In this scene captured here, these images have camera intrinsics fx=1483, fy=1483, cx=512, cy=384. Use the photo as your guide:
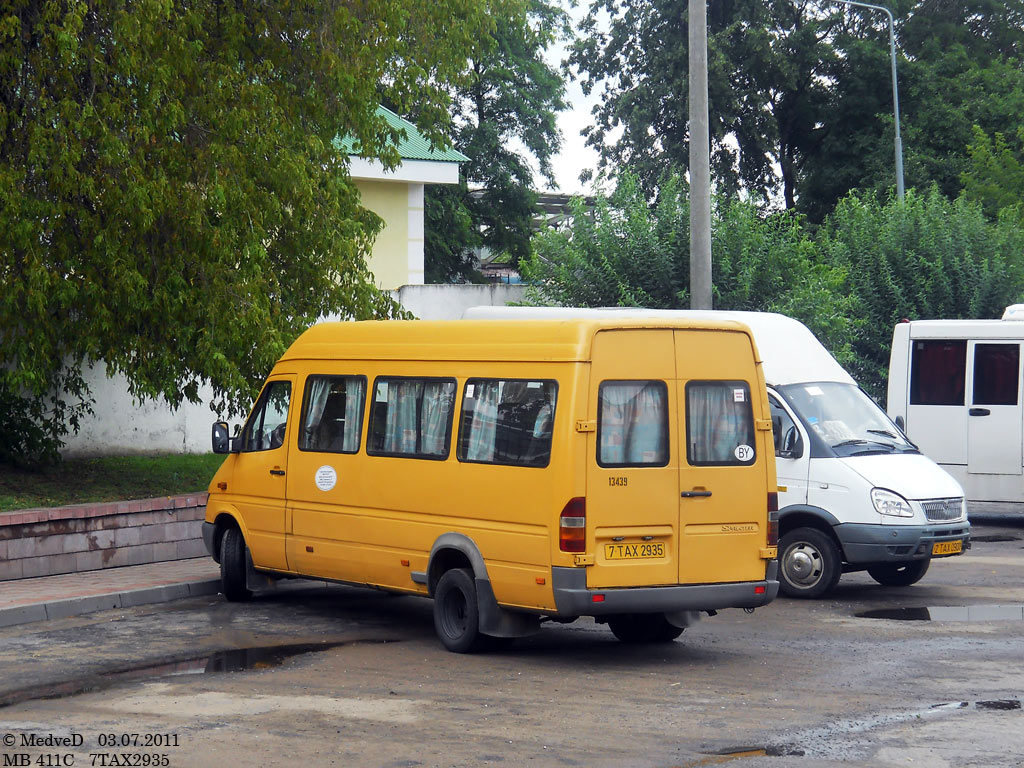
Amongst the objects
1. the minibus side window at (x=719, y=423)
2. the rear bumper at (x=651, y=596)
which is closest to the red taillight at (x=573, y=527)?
the rear bumper at (x=651, y=596)

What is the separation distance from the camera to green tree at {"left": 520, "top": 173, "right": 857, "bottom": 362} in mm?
20828

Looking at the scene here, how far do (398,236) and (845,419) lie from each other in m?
17.8

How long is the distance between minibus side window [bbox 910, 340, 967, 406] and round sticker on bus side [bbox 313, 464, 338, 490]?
9919 millimetres

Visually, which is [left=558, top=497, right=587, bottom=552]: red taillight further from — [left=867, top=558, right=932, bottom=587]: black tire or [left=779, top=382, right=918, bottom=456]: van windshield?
[left=867, top=558, right=932, bottom=587]: black tire

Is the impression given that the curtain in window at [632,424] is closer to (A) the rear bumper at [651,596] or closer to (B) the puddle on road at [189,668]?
(A) the rear bumper at [651,596]

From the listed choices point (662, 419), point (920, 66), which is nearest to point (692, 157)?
point (662, 419)

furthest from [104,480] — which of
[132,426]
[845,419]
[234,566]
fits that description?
[845,419]

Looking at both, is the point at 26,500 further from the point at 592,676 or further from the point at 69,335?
the point at 592,676

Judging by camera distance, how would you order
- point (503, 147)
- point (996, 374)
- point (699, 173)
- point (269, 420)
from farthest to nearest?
point (503, 147), point (996, 374), point (699, 173), point (269, 420)

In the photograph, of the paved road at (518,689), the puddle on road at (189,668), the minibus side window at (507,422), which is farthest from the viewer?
the minibus side window at (507,422)

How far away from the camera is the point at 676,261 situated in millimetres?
21031

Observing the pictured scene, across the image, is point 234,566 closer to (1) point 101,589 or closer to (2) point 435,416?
(1) point 101,589

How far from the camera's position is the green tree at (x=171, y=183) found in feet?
47.0

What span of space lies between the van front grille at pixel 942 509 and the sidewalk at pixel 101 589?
6412mm
